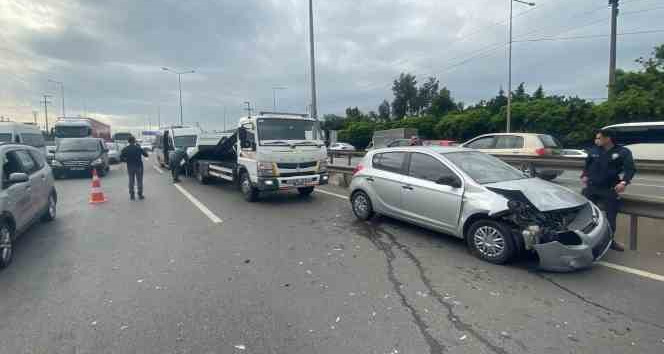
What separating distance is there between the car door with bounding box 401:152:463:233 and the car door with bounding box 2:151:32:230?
586cm

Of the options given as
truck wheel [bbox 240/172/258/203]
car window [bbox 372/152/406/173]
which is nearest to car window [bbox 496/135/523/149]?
car window [bbox 372/152/406/173]

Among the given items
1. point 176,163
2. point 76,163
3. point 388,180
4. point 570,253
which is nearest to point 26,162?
point 388,180

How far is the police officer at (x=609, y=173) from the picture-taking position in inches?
200

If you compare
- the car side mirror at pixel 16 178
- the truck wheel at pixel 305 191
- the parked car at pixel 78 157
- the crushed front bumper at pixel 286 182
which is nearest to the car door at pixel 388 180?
the crushed front bumper at pixel 286 182

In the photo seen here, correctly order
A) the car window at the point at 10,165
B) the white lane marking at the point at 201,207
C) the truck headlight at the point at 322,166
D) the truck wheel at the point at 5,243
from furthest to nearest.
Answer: the truck headlight at the point at 322,166
the white lane marking at the point at 201,207
the car window at the point at 10,165
the truck wheel at the point at 5,243

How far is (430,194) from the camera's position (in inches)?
221

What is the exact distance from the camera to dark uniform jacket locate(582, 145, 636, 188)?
199 inches

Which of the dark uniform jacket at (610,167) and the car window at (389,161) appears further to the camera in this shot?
the car window at (389,161)

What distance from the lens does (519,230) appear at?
4547 mm

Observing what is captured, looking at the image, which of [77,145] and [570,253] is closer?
[570,253]

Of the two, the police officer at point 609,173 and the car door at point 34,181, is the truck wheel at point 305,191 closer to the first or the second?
the car door at point 34,181

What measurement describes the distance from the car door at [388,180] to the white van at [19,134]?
1546cm

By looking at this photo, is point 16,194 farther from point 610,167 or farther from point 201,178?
point 610,167

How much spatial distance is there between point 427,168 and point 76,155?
16.1 m
